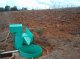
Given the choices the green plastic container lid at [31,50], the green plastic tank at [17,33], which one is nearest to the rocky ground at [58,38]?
the green plastic container lid at [31,50]

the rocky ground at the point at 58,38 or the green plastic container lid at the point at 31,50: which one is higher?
the rocky ground at the point at 58,38

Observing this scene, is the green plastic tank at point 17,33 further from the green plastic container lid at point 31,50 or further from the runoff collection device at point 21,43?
the green plastic container lid at point 31,50

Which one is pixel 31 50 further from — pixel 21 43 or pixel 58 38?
pixel 58 38

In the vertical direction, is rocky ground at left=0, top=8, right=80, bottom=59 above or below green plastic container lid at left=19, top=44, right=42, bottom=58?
above

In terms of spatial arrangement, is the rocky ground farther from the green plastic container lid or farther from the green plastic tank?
the green plastic tank

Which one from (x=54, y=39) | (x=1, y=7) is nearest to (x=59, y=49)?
(x=54, y=39)

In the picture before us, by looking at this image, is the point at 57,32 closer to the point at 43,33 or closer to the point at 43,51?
the point at 43,33

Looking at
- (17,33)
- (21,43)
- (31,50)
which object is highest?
(17,33)

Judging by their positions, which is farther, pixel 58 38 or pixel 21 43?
pixel 58 38

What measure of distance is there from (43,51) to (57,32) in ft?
6.64

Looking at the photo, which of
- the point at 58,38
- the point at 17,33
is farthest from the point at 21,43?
the point at 58,38

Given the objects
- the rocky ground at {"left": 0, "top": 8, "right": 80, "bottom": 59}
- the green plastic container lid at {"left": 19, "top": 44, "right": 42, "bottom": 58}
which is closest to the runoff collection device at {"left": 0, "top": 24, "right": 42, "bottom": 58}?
the green plastic container lid at {"left": 19, "top": 44, "right": 42, "bottom": 58}

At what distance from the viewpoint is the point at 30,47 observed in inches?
313

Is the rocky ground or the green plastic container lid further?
the green plastic container lid
